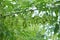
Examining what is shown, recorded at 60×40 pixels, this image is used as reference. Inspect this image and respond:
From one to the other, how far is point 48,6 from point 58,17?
12 centimetres

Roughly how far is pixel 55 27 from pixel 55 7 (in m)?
0.14

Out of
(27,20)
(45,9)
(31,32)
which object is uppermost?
(45,9)

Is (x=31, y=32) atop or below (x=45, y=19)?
below

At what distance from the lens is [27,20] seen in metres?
1.58

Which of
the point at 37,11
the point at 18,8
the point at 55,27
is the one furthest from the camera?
the point at 18,8

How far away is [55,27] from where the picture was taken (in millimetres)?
1361

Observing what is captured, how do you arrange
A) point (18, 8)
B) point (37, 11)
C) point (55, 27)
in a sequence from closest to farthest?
point (55, 27)
point (37, 11)
point (18, 8)

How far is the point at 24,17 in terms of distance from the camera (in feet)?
5.16

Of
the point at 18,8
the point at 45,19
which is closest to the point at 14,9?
the point at 18,8

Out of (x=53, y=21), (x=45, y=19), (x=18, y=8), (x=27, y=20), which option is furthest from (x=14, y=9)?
(x=53, y=21)

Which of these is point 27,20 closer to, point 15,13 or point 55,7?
point 15,13

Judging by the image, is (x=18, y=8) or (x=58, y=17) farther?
(x=18, y=8)

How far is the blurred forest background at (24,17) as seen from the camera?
4.82 ft

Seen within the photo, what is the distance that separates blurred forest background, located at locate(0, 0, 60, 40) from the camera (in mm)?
1468
